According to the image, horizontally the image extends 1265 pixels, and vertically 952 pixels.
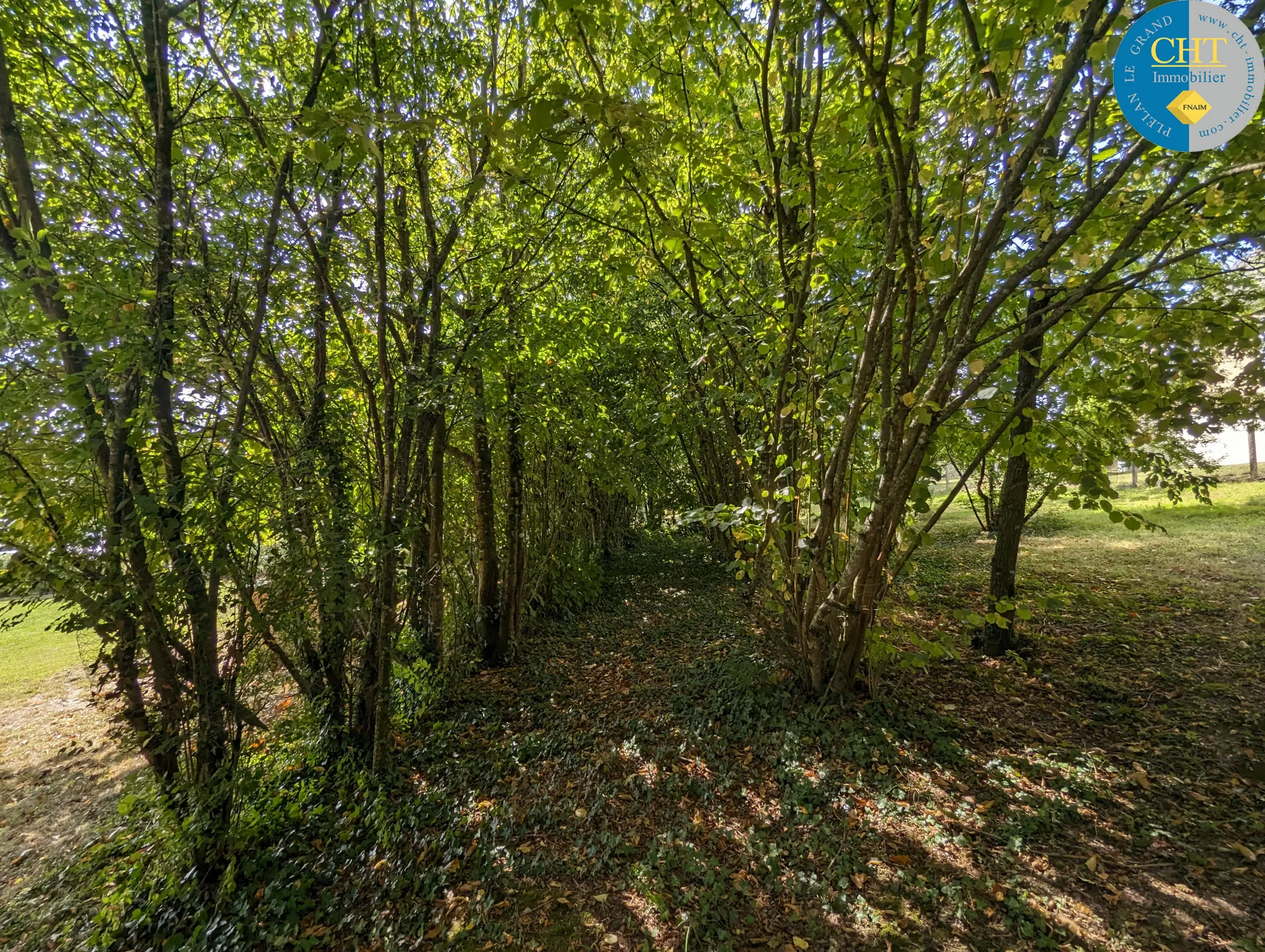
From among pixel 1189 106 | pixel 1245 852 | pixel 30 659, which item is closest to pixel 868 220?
pixel 1189 106

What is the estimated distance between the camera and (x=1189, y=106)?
1.95 meters

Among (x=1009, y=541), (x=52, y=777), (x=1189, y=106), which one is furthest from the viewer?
(x=52, y=777)

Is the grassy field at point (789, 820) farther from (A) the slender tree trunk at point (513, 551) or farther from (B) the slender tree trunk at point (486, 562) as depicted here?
Result: (A) the slender tree trunk at point (513, 551)

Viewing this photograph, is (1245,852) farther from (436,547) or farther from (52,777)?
(52,777)

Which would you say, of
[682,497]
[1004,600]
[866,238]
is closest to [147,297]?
[866,238]

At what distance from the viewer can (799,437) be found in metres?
3.52

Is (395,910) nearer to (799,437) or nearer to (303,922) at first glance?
(303,922)

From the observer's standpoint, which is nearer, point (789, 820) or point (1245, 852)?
point (1245, 852)

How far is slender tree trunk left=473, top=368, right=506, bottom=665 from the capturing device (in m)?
5.14

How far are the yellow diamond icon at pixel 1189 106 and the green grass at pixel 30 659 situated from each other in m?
9.89

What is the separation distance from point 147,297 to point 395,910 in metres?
3.39

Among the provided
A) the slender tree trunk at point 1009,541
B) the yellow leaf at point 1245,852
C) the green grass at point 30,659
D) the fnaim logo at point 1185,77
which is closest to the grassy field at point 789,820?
the yellow leaf at point 1245,852

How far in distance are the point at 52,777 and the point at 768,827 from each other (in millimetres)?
6627

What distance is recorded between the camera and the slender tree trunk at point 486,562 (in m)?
5.14
